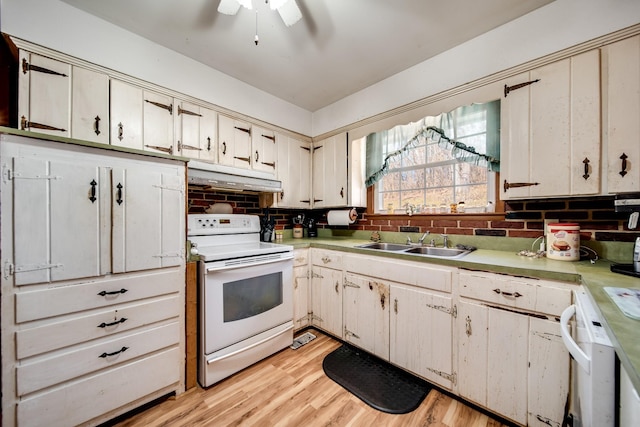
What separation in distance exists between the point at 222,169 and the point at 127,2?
47.9 inches

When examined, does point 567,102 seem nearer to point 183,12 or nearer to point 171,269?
point 183,12

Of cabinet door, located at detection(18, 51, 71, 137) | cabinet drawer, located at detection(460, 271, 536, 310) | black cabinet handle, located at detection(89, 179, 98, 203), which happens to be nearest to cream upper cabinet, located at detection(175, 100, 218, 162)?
cabinet door, located at detection(18, 51, 71, 137)

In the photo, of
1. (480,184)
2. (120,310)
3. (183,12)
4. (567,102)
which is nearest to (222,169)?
(183,12)

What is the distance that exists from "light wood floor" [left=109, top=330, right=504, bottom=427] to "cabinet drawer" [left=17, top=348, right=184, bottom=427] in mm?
157

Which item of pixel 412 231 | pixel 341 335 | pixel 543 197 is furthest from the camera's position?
pixel 412 231

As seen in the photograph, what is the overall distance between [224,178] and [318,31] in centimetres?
137

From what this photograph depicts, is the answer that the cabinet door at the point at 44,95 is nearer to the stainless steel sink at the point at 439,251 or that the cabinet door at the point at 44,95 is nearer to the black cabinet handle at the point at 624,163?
the stainless steel sink at the point at 439,251

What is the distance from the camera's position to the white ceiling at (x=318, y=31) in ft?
5.34

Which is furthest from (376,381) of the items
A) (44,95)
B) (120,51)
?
(120,51)

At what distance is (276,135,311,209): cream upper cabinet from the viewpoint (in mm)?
2855

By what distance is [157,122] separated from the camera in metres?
1.98

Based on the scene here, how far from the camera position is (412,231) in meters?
2.45

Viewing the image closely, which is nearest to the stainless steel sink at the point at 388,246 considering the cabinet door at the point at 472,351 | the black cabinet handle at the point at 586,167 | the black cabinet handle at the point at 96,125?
the cabinet door at the point at 472,351

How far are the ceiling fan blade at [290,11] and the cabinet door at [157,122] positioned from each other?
1216mm
